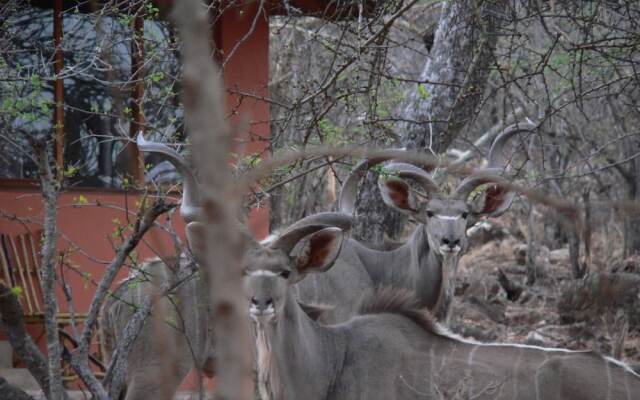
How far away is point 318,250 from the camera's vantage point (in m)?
3.68

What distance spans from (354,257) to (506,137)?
3.50ft

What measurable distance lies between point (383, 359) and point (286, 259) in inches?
22.3

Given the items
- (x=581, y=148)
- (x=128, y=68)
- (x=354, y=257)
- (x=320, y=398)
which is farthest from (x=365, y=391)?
(x=581, y=148)

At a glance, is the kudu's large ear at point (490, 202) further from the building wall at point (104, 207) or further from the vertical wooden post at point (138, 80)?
the vertical wooden post at point (138, 80)

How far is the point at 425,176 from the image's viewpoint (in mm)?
5551

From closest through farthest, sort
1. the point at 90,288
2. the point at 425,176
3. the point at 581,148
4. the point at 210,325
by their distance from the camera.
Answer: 1. the point at 210,325
2. the point at 425,176
3. the point at 90,288
4. the point at 581,148

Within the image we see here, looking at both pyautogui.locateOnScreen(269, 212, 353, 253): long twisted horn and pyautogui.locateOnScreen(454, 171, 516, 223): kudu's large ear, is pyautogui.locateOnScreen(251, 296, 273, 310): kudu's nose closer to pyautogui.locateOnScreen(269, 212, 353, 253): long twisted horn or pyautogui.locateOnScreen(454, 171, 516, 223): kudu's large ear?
pyautogui.locateOnScreen(269, 212, 353, 253): long twisted horn

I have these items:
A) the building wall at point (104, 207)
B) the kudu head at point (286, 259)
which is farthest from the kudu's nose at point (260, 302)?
the building wall at point (104, 207)

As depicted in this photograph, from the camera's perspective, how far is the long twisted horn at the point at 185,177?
357 cm

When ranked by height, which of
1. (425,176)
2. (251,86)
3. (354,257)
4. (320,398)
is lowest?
(320,398)

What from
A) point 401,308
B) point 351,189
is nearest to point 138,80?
point 351,189

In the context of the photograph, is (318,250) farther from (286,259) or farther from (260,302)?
(260,302)

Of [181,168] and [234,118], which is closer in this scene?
[181,168]

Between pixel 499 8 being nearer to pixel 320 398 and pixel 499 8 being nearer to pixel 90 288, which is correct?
pixel 320 398
